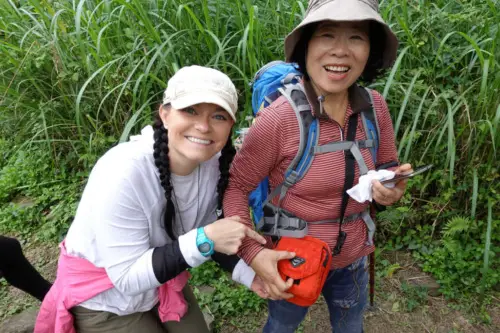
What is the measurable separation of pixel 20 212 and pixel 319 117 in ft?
9.64

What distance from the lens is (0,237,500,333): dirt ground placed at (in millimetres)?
2393

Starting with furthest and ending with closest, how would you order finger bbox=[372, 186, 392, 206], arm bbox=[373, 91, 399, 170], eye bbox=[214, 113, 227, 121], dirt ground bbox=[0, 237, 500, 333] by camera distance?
dirt ground bbox=[0, 237, 500, 333] < arm bbox=[373, 91, 399, 170] < finger bbox=[372, 186, 392, 206] < eye bbox=[214, 113, 227, 121]

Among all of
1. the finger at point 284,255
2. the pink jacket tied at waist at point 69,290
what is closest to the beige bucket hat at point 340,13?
the finger at point 284,255

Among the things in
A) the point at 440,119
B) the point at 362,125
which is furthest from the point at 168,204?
the point at 440,119

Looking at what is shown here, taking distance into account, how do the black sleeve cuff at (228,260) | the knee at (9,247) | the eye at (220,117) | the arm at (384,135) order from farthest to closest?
the knee at (9,247) < the black sleeve cuff at (228,260) < the arm at (384,135) < the eye at (220,117)

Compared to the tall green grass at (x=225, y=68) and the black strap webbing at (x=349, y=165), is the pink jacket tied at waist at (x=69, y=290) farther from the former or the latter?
the tall green grass at (x=225, y=68)

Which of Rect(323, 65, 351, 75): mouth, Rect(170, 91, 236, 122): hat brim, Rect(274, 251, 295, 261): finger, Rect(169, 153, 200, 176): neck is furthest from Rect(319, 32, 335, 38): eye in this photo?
Rect(274, 251, 295, 261): finger

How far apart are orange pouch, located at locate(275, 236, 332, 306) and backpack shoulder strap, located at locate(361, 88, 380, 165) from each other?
0.45 meters

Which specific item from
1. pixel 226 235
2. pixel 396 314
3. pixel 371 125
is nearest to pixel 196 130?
pixel 226 235

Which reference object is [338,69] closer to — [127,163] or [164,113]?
[164,113]

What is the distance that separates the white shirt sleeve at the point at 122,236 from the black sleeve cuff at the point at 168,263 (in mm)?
22

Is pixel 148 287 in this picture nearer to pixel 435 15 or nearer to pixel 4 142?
pixel 435 15

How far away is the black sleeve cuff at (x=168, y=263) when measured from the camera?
127cm

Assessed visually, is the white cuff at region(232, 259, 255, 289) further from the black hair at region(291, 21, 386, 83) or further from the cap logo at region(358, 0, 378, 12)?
the cap logo at region(358, 0, 378, 12)
